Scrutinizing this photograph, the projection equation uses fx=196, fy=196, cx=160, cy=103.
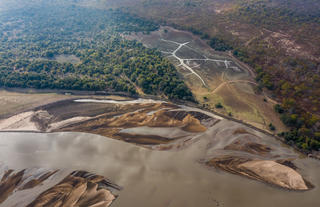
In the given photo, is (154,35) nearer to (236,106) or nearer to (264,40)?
(264,40)

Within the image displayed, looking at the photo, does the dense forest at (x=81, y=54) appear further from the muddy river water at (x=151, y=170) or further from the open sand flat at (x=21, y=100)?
the muddy river water at (x=151, y=170)

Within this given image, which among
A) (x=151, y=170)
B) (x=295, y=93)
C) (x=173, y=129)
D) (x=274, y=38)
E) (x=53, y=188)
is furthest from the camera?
(x=274, y=38)

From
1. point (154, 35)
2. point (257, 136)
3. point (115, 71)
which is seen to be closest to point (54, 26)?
point (154, 35)

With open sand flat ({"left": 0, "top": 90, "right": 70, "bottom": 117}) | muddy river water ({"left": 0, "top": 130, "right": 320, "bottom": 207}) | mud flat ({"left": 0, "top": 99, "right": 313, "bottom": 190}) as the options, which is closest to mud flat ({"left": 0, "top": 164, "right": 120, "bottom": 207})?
muddy river water ({"left": 0, "top": 130, "right": 320, "bottom": 207})

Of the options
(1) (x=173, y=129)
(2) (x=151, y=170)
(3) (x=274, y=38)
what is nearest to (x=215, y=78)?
(1) (x=173, y=129)

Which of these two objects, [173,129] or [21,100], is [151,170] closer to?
[173,129]

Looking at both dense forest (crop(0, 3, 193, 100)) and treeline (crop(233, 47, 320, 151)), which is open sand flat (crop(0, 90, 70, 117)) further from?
treeline (crop(233, 47, 320, 151))
